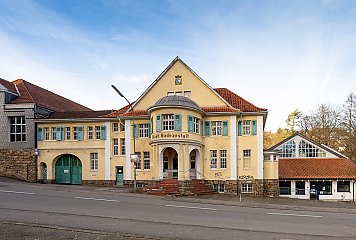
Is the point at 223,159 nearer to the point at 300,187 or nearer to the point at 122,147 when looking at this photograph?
the point at 122,147

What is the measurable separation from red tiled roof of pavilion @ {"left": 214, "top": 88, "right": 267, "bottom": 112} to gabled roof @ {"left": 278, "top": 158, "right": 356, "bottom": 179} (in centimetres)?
782

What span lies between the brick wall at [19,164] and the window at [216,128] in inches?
652

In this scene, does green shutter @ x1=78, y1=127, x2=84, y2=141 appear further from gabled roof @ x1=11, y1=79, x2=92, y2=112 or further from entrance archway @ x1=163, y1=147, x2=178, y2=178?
entrance archway @ x1=163, y1=147, x2=178, y2=178

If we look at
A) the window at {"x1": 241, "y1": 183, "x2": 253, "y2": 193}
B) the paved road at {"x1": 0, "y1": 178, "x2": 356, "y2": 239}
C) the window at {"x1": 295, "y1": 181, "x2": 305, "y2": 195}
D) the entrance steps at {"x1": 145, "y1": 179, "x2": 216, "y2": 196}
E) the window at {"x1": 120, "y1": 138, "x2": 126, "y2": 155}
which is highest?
the window at {"x1": 120, "y1": 138, "x2": 126, "y2": 155}

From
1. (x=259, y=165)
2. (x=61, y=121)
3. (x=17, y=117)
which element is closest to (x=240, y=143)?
(x=259, y=165)

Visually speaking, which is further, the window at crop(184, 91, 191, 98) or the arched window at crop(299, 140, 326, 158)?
the arched window at crop(299, 140, 326, 158)

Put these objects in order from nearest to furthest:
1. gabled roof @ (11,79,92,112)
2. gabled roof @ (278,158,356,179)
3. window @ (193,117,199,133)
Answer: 1. window @ (193,117,199,133)
2. gabled roof @ (278,158,356,179)
3. gabled roof @ (11,79,92,112)

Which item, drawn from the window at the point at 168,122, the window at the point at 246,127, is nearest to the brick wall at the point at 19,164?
the window at the point at 168,122

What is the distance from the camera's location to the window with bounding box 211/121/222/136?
107ft

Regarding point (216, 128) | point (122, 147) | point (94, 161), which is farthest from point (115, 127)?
point (216, 128)

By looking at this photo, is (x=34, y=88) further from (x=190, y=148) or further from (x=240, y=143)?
(x=240, y=143)

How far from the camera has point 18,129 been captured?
1378 inches

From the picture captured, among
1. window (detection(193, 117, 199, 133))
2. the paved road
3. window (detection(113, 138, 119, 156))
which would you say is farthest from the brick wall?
the paved road

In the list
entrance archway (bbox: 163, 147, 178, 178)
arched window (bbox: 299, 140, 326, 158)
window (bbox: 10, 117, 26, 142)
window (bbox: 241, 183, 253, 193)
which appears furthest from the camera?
arched window (bbox: 299, 140, 326, 158)
